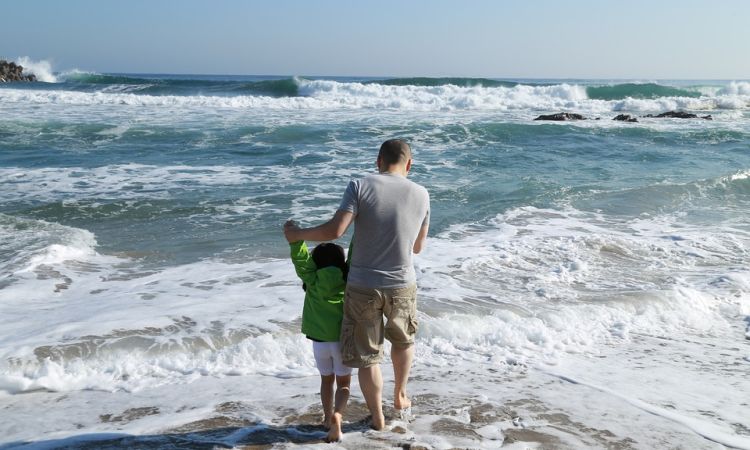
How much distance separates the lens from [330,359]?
12.2 ft

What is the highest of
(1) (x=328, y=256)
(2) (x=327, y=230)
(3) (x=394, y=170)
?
(3) (x=394, y=170)

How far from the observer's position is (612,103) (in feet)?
125

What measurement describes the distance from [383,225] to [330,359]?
2.68ft

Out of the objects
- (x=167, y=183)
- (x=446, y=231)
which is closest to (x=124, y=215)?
(x=167, y=183)

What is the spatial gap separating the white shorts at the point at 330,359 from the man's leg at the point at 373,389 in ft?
0.33

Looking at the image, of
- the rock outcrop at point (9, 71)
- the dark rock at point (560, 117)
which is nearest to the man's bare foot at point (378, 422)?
the dark rock at point (560, 117)

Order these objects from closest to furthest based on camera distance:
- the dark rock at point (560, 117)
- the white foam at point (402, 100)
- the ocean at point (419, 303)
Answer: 1. the ocean at point (419, 303)
2. the dark rock at point (560, 117)
3. the white foam at point (402, 100)

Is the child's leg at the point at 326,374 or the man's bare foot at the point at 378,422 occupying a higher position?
the child's leg at the point at 326,374

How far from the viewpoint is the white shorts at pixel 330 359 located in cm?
366

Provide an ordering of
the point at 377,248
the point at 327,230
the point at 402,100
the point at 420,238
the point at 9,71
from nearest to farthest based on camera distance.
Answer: the point at 327,230 → the point at 377,248 → the point at 420,238 → the point at 402,100 → the point at 9,71

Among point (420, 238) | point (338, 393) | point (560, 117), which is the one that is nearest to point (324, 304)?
point (338, 393)

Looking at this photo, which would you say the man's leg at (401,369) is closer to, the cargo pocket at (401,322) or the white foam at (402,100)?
the cargo pocket at (401,322)

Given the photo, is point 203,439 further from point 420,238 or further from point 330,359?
point 420,238

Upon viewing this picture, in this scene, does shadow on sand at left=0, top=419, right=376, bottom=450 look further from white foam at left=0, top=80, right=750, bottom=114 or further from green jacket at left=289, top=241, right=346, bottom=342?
white foam at left=0, top=80, right=750, bottom=114
